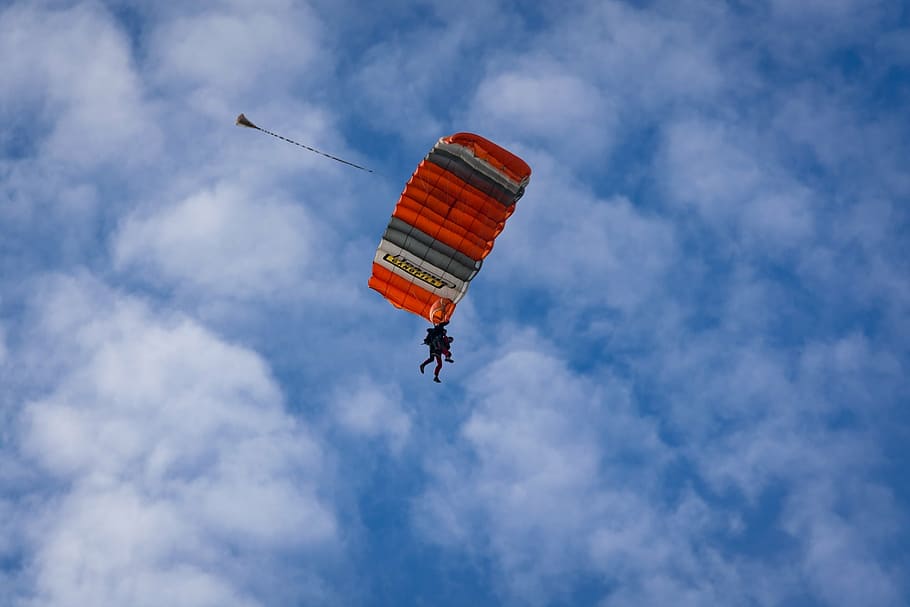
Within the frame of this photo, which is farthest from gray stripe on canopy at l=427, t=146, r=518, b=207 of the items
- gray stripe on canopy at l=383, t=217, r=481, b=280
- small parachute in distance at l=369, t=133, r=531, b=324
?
gray stripe on canopy at l=383, t=217, r=481, b=280

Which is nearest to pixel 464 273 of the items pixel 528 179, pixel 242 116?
pixel 528 179

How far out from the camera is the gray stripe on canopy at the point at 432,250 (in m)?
26.6

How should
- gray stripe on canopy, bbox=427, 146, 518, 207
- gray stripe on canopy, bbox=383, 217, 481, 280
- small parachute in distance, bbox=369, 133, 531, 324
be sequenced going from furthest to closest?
1. gray stripe on canopy, bbox=383, 217, 481, 280
2. small parachute in distance, bbox=369, 133, 531, 324
3. gray stripe on canopy, bbox=427, 146, 518, 207

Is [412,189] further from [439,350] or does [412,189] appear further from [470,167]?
[439,350]

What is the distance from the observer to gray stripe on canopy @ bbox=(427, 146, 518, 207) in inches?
1018

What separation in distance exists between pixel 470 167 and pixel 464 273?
2917mm

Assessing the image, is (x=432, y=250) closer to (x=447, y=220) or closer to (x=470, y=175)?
(x=447, y=220)

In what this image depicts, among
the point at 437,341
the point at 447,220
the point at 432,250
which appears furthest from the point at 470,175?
the point at 437,341

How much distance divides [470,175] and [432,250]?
2.31 meters

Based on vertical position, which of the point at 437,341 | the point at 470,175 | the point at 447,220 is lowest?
the point at 437,341

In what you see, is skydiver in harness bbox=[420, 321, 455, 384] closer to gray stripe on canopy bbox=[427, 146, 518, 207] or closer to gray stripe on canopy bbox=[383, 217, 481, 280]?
gray stripe on canopy bbox=[383, 217, 481, 280]

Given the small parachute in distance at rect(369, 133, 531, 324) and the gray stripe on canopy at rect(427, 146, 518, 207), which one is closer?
the gray stripe on canopy at rect(427, 146, 518, 207)

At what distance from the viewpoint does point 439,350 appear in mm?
26922

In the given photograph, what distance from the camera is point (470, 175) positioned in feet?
86.0
